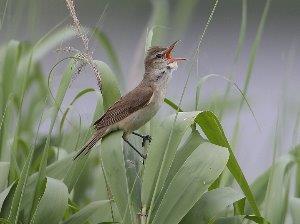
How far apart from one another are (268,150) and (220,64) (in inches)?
75.4

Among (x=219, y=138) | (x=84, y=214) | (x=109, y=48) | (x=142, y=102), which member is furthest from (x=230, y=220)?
(x=109, y=48)

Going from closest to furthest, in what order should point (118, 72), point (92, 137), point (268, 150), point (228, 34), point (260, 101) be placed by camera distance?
1. point (92, 137)
2. point (268, 150)
3. point (118, 72)
4. point (260, 101)
5. point (228, 34)

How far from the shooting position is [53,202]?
233cm

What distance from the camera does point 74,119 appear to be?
313 cm

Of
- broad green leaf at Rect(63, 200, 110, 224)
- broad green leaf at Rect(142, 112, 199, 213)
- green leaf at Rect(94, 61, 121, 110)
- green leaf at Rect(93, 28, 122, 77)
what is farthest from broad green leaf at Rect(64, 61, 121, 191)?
green leaf at Rect(93, 28, 122, 77)

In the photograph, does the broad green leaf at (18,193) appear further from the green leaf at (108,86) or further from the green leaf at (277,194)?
the green leaf at (277,194)

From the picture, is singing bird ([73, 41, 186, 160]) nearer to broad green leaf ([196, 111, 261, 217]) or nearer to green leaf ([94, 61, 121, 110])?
green leaf ([94, 61, 121, 110])

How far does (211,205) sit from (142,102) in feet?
1.55

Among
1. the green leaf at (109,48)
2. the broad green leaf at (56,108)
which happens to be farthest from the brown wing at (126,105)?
the green leaf at (109,48)

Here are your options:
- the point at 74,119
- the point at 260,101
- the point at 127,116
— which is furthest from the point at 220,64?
the point at 127,116

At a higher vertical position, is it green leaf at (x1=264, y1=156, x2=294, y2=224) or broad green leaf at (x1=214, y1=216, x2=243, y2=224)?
green leaf at (x1=264, y1=156, x2=294, y2=224)

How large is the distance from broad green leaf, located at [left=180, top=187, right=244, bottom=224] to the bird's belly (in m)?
0.31

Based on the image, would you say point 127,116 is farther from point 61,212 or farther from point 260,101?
point 260,101

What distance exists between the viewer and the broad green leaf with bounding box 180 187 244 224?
2.24 m
